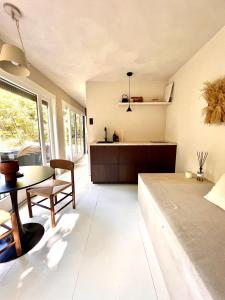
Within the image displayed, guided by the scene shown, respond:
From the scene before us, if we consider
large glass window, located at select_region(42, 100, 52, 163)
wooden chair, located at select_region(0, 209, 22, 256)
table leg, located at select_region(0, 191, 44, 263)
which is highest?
large glass window, located at select_region(42, 100, 52, 163)

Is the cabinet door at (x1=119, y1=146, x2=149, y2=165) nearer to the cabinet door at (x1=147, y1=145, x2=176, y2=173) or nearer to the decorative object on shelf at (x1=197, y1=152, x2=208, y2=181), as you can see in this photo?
the cabinet door at (x1=147, y1=145, x2=176, y2=173)

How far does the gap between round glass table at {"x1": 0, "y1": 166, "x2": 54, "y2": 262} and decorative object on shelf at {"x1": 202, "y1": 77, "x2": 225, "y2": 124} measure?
2163mm

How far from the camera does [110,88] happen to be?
3.49 meters

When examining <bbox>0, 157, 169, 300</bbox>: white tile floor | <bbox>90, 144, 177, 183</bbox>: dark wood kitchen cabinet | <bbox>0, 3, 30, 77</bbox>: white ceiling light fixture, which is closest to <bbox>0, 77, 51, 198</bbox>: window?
<bbox>0, 3, 30, 77</bbox>: white ceiling light fixture

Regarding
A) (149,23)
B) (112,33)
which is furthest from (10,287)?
(149,23)

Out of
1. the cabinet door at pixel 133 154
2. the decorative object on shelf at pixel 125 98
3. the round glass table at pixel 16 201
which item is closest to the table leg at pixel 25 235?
the round glass table at pixel 16 201

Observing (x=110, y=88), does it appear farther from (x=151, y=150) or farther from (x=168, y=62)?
(x=151, y=150)

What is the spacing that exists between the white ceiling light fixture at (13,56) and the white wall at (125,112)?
2.05m

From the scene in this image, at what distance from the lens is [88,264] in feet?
4.31

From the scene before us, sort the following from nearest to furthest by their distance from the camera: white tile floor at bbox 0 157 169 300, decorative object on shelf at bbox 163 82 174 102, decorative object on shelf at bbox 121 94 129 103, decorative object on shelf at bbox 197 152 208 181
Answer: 1. white tile floor at bbox 0 157 169 300
2. decorative object on shelf at bbox 197 152 208 181
3. decorative object on shelf at bbox 163 82 174 102
4. decorative object on shelf at bbox 121 94 129 103

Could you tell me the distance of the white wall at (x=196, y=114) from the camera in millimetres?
1781

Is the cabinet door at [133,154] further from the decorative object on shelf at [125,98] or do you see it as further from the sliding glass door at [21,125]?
the sliding glass door at [21,125]

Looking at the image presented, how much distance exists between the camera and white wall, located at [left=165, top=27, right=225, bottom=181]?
5.84 ft

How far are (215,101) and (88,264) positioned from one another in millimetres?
2340
